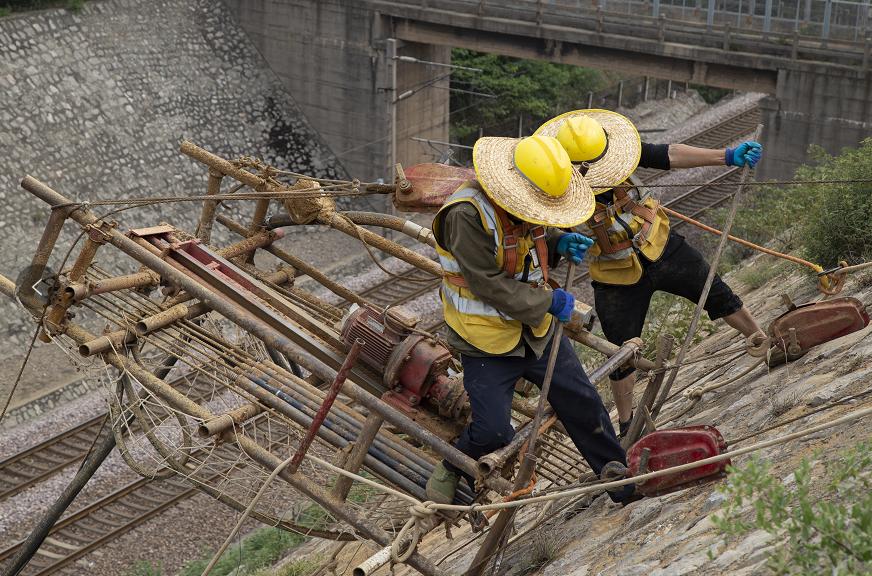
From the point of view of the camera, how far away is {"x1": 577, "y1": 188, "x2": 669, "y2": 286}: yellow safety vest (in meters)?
6.11

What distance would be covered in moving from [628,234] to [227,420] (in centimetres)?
258

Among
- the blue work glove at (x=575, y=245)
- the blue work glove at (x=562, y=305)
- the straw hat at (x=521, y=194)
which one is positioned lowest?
the blue work glove at (x=562, y=305)

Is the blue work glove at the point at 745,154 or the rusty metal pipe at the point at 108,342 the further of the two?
the rusty metal pipe at the point at 108,342

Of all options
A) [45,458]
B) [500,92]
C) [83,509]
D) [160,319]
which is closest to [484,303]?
[160,319]

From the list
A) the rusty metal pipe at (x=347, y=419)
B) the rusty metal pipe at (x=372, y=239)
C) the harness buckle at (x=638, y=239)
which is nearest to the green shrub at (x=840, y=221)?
the harness buckle at (x=638, y=239)

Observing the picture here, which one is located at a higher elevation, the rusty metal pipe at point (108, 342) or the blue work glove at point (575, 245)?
the blue work glove at point (575, 245)

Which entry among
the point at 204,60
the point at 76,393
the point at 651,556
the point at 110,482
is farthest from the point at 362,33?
the point at 651,556

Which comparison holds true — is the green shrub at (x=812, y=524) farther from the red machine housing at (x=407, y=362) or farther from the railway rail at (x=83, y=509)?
the railway rail at (x=83, y=509)

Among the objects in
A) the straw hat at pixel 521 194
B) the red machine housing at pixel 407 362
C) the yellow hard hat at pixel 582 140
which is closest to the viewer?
the straw hat at pixel 521 194

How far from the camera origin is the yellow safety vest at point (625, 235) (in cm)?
611

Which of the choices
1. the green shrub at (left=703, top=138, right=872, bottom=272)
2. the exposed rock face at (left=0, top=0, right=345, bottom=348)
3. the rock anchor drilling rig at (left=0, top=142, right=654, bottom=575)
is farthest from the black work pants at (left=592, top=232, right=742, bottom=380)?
the exposed rock face at (left=0, top=0, right=345, bottom=348)

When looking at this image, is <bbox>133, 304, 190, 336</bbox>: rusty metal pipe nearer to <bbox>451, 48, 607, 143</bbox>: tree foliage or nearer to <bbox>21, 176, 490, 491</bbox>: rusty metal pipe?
<bbox>21, 176, 490, 491</bbox>: rusty metal pipe

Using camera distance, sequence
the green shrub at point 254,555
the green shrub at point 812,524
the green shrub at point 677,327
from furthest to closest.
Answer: the green shrub at point 254,555 → the green shrub at point 677,327 → the green shrub at point 812,524

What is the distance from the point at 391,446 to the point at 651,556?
5.84ft
